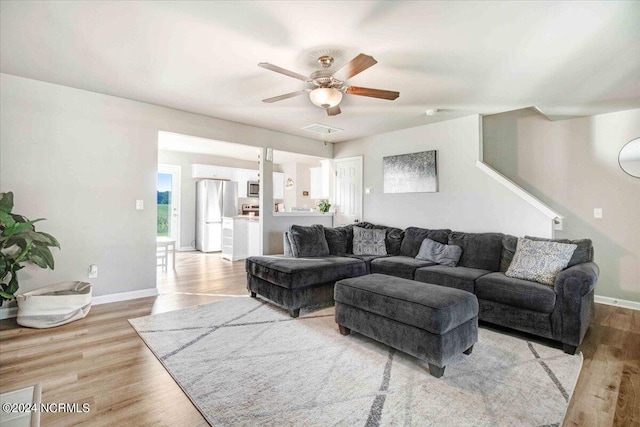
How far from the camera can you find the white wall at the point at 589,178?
3773 millimetres

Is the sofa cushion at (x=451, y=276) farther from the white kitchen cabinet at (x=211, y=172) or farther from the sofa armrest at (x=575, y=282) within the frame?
the white kitchen cabinet at (x=211, y=172)

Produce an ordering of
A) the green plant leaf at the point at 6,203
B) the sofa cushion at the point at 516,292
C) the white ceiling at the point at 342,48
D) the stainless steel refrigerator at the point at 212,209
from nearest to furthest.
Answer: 1. the white ceiling at the point at 342,48
2. the sofa cushion at the point at 516,292
3. the green plant leaf at the point at 6,203
4. the stainless steel refrigerator at the point at 212,209

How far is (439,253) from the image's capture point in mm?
3934

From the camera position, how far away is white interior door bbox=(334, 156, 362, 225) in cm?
593

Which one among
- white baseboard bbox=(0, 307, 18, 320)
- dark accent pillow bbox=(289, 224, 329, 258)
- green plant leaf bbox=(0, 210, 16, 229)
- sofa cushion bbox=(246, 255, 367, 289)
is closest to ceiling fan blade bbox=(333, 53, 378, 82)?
sofa cushion bbox=(246, 255, 367, 289)

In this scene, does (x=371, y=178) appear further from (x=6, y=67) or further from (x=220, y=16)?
(x=6, y=67)

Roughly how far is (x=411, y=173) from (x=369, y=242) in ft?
4.71

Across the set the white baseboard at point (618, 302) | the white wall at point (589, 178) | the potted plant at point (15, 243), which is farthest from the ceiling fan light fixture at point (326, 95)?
the white baseboard at point (618, 302)

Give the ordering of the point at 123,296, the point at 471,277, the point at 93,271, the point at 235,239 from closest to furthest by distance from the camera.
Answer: the point at 471,277
the point at 93,271
the point at 123,296
the point at 235,239

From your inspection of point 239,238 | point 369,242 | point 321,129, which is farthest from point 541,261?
point 239,238

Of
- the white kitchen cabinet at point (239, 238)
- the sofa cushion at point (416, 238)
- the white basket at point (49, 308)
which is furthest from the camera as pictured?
the white kitchen cabinet at point (239, 238)

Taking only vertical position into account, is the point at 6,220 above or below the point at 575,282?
above

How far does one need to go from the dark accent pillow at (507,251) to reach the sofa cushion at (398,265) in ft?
2.50

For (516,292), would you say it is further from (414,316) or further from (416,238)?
(416,238)
